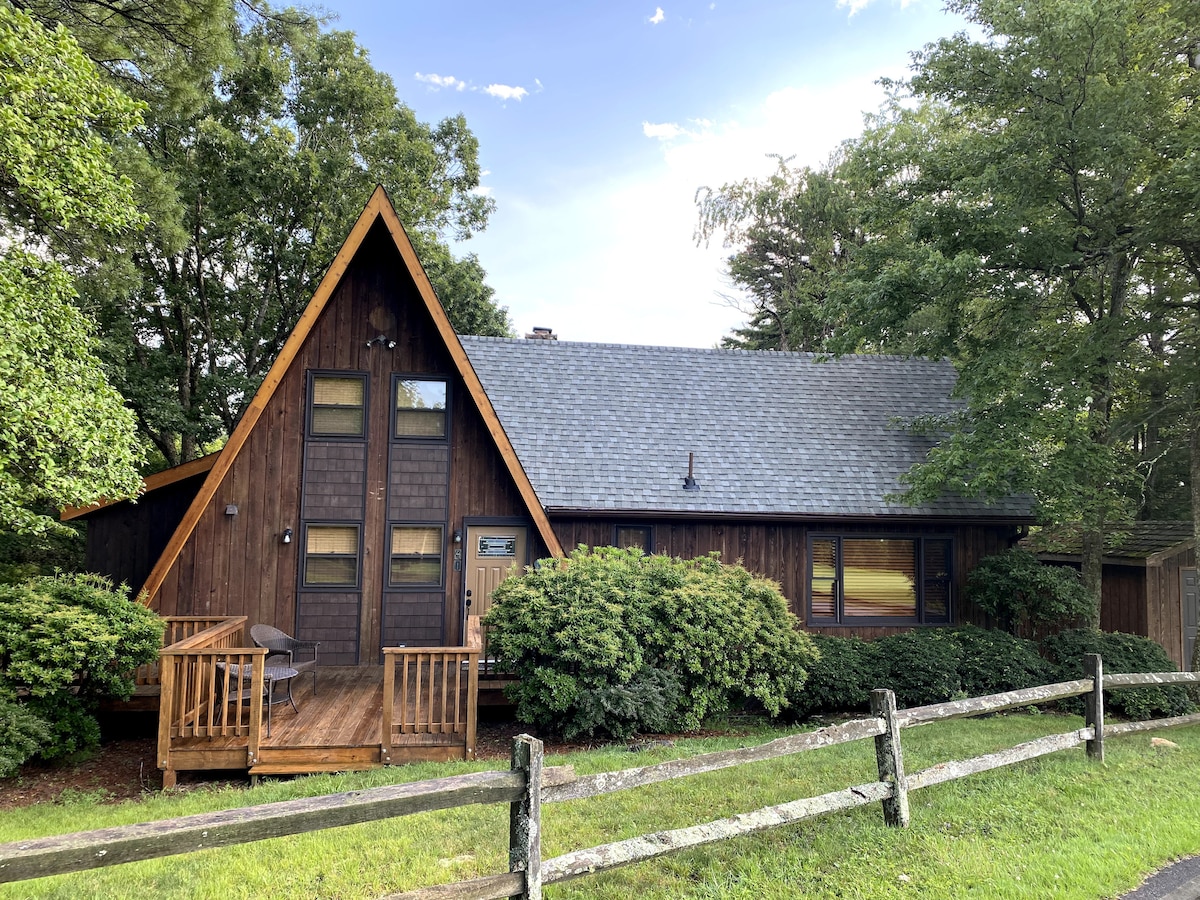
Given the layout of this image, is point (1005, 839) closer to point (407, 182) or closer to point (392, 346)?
point (392, 346)

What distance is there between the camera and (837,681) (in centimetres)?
883

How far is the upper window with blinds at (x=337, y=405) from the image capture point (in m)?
10.7

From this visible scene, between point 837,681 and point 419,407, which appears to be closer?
point 837,681

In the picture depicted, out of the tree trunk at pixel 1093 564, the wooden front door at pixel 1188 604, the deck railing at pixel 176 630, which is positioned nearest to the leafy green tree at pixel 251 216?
the deck railing at pixel 176 630

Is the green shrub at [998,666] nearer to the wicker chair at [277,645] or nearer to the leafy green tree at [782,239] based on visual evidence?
the wicker chair at [277,645]

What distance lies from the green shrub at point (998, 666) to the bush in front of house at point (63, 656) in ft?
35.3

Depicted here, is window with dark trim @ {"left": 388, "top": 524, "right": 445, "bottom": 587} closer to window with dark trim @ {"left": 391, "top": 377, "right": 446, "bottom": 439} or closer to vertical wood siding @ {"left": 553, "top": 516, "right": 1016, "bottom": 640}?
window with dark trim @ {"left": 391, "top": 377, "right": 446, "bottom": 439}

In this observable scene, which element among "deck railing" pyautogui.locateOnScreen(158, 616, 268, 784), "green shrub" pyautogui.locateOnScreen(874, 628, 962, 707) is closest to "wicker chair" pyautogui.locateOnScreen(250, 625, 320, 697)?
"deck railing" pyautogui.locateOnScreen(158, 616, 268, 784)

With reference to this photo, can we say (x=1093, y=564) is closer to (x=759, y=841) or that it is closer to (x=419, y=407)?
(x=759, y=841)

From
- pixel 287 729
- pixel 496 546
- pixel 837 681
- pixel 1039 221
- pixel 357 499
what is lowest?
pixel 287 729

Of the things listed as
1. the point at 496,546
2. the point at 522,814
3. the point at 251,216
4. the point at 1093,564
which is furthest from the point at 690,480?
the point at 251,216

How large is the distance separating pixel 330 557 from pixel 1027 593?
37.7ft

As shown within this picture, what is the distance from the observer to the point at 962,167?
10.4 metres

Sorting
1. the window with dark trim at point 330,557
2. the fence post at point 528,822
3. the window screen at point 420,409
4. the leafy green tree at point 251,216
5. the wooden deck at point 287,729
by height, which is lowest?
the wooden deck at point 287,729
